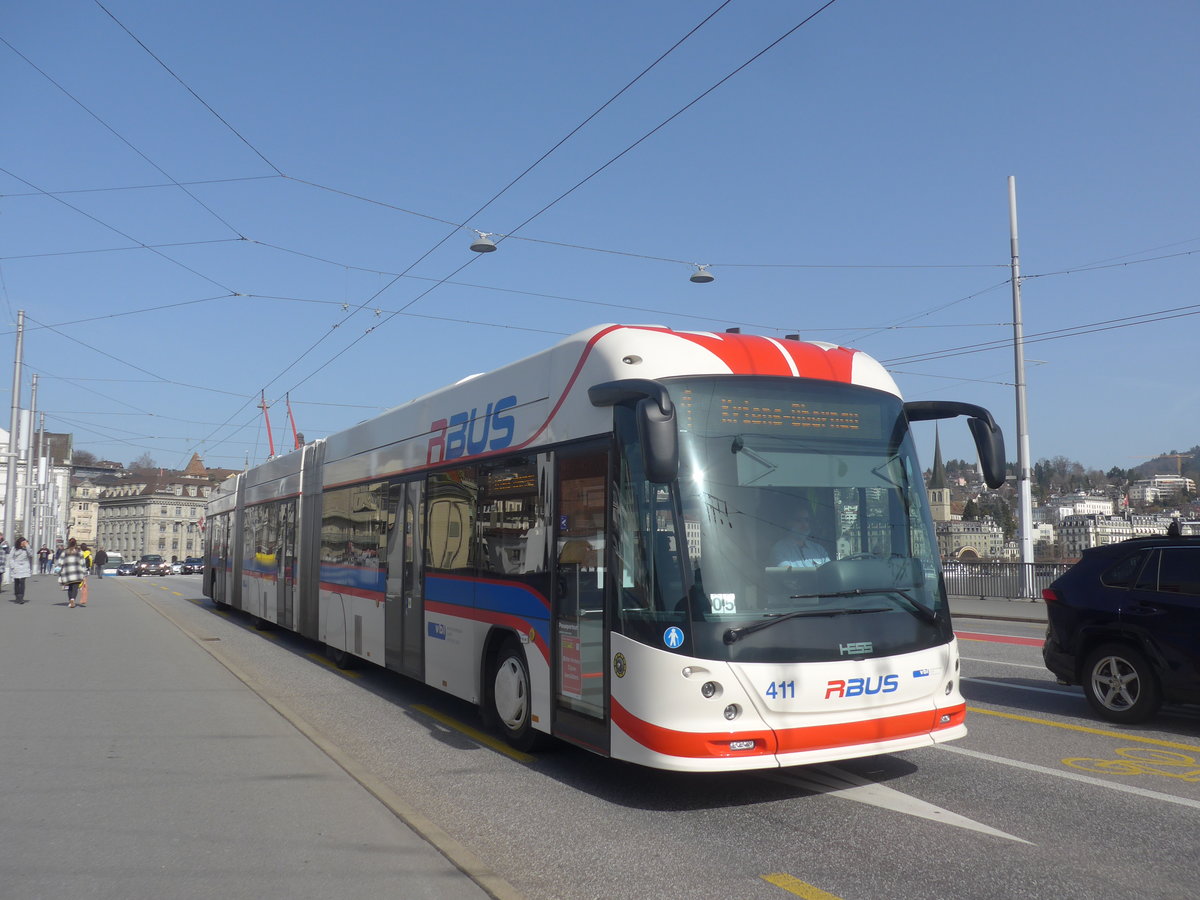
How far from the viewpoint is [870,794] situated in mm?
6691

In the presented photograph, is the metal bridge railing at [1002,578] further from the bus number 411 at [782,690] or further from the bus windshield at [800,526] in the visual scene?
the bus number 411 at [782,690]

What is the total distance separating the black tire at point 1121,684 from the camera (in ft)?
29.0

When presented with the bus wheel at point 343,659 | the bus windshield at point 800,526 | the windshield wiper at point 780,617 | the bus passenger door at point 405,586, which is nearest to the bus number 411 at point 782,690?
the bus windshield at point 800,526

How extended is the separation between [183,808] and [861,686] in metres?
4.19

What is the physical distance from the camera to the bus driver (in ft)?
21.3

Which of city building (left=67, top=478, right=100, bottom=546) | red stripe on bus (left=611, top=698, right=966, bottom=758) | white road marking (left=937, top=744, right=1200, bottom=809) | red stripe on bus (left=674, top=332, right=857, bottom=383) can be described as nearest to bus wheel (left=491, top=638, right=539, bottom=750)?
red stripe on bus (left=611, top=698, right=966, bottom=758)

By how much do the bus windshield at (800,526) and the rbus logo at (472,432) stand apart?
93.0 inches

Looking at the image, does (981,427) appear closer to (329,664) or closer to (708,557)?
(708,557)

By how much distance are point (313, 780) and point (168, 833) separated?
134 centimetres

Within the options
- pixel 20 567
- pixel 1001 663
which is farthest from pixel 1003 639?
pixel 20 567

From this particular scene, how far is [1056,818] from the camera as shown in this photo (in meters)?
6.03

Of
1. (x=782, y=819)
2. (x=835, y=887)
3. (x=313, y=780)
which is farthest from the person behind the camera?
(x=313, y=780)

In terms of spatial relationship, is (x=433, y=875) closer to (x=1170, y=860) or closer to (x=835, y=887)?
(x=835, y=887)

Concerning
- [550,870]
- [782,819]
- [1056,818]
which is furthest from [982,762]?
[550,870]
